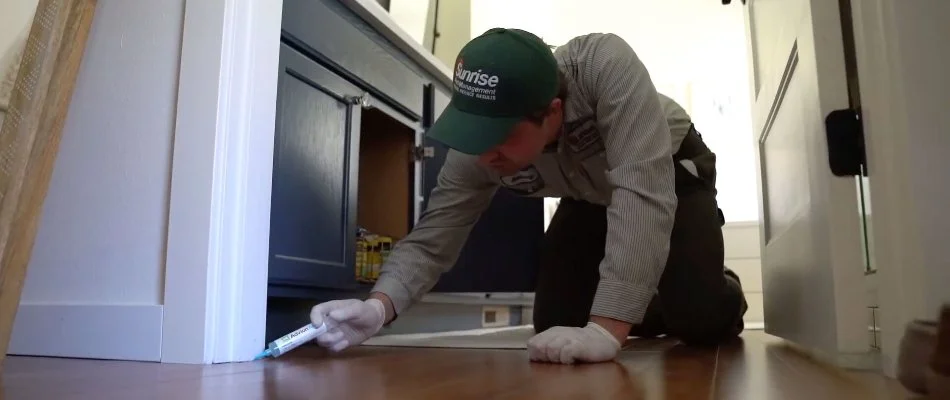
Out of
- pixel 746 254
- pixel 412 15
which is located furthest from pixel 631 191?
pixel 746 254

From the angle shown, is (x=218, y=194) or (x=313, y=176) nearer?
(x=218, y=194)

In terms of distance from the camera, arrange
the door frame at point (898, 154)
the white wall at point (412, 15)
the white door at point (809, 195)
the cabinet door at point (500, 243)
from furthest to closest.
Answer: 1. the white wall at point (412, 15)
2. the cabinet door at point (500, 243)
3. the white door at point (809, 195)
4. the door frame at point (898, 154)

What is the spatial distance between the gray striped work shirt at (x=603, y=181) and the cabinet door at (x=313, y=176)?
170 mm

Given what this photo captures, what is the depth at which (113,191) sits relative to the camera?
1.08m

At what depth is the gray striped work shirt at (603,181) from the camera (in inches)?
38.6

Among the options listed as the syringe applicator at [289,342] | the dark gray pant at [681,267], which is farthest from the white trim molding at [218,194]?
the dark gray pant at [681,267]

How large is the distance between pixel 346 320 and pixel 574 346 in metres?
0.34

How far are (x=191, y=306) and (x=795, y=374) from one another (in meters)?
0.75

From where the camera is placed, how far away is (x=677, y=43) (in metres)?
3.81

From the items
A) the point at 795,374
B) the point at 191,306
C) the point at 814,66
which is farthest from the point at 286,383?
the point at 814,66

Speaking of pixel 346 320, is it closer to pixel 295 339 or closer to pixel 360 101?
pixel 295 339

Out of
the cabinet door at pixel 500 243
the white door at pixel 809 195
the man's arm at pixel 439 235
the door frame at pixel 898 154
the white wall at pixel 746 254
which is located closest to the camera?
the door frame at pixel 898 154

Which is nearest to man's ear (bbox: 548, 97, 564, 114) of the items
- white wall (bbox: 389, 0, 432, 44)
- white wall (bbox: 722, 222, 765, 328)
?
white wall (bbox: 389, 0, 432, 44)

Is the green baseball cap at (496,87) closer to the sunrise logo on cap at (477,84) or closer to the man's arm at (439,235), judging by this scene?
the sunrise logo on cap at (477,84)
